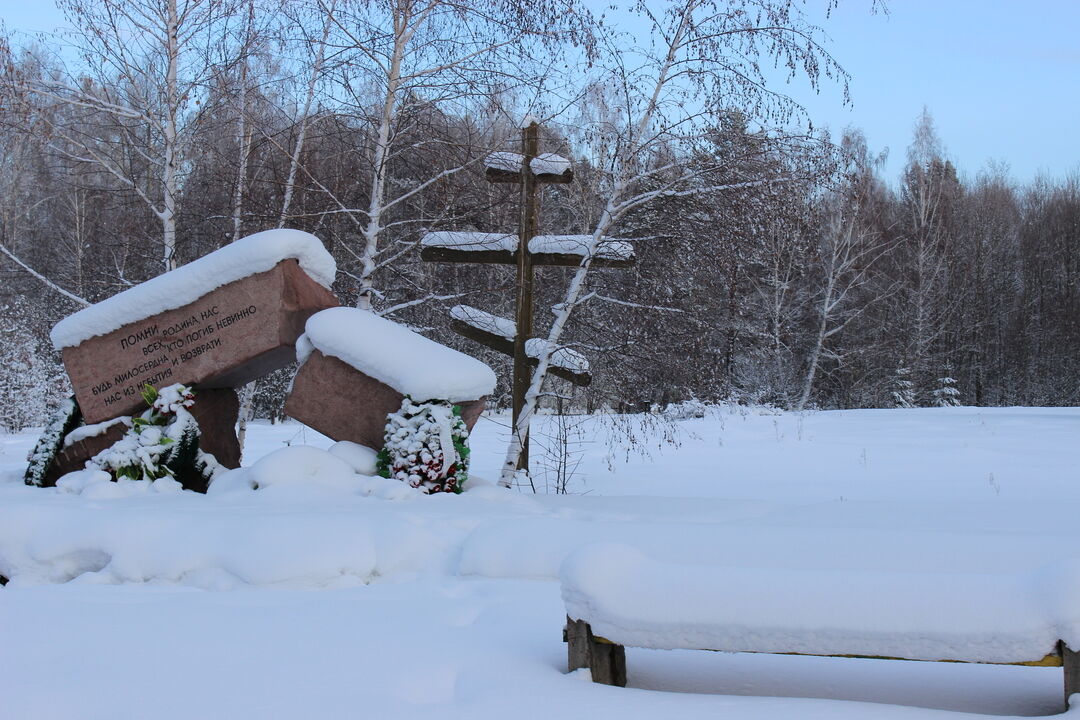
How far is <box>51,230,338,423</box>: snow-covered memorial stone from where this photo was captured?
23.6 ft

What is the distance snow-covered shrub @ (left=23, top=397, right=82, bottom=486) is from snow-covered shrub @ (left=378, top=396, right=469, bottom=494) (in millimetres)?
2936

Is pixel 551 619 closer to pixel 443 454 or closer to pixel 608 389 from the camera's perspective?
pixel 443 454

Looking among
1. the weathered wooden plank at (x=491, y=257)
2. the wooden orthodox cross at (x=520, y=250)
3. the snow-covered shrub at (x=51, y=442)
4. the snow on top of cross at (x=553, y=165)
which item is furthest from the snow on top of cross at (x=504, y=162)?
the snow-covered shrub at (x=51, y=442)

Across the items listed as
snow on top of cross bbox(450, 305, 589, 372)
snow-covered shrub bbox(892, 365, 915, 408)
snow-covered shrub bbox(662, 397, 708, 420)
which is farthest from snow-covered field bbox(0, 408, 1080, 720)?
snow-covered shrub bbox(892, 365, 915, 408)

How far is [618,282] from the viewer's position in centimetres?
875

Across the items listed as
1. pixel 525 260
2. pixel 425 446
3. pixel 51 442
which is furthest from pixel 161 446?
pixel 525 260

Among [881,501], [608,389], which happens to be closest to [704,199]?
[881,501]

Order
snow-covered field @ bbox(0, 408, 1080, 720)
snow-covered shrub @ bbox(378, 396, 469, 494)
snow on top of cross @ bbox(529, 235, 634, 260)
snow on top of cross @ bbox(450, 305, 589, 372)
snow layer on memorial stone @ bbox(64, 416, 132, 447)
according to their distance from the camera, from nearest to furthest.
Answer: snow-covered field @ bbox(0, 408, 1080, 720) < snow-covered shrub @ bbox(378, 396, 469, 494) < snow layer on memorial stone @ bbox(64, 416, 132, 447) < snow on top of cross @ bbox(529, 235, 634, 260) < snow on top of cross @ bbox(450, 305, 589, 372)

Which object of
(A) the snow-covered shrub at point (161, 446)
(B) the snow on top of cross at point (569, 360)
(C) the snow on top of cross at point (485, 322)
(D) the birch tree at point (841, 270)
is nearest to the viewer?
(A) the snow-covered shrub at point (161, 446)

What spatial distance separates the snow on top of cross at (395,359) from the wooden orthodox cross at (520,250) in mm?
1664

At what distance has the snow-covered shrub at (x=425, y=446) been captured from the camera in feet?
21.8

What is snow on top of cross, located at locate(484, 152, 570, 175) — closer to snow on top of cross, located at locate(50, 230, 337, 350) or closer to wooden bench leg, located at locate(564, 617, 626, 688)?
snow on top of cross, located at locate(50, 230, 337, 350)

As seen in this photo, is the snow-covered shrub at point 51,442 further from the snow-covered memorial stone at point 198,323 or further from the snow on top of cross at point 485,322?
the snow on top of cross at point 485,322

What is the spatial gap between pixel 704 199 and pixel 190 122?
5.93 metres
